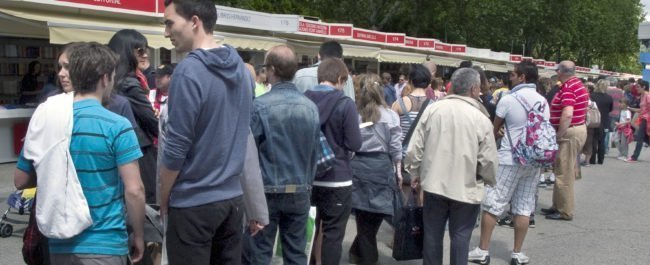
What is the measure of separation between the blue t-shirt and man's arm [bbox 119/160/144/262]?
0.14 feet

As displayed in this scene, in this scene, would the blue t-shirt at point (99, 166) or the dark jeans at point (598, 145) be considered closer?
the blue t-shirt at point (99, 166)

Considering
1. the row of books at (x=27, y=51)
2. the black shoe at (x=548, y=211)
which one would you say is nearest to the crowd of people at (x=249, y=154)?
the black shoe at (x=548, y=211)

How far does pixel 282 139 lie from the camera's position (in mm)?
4109

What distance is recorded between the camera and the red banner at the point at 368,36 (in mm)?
21714

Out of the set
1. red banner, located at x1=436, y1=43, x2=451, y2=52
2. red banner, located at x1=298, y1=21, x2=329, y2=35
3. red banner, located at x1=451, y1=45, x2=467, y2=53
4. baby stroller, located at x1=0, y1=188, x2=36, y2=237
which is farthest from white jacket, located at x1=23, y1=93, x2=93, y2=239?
red banner, located at x1=451, y1=45, x2=467, y2=53

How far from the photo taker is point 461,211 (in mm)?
4812

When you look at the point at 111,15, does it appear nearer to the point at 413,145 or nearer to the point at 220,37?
the point at 220,37

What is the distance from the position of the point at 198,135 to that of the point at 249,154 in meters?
0.50

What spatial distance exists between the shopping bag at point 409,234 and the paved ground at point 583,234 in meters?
0.78

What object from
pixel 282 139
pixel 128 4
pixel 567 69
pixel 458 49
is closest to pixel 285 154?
pixel 282 139

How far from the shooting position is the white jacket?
109 inches

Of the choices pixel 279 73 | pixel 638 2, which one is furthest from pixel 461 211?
pixel 638 2

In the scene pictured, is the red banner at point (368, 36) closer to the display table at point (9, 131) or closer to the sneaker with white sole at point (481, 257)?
the display table at point (9, 131)

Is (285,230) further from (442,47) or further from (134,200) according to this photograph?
(442,47)
